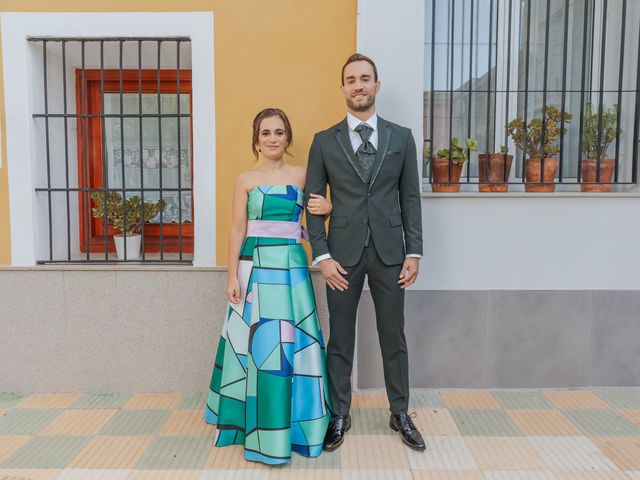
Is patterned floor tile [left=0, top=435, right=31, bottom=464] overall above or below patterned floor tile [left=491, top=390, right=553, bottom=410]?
below

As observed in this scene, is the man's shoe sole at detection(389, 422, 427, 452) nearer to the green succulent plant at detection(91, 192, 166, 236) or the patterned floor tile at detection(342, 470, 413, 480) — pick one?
the patterned floor tile at detection(342, 470, 413, 480)

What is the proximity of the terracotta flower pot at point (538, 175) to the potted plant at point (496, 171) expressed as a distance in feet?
0.45

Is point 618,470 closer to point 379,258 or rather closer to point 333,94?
point 379,258

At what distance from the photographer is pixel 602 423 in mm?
3260

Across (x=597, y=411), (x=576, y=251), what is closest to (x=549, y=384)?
(x=597, y=411)

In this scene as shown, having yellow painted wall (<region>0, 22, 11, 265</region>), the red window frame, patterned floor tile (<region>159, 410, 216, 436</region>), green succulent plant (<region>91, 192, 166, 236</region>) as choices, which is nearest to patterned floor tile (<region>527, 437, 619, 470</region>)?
patterned floor tile (<region>159, 410, 216, 436</region>)

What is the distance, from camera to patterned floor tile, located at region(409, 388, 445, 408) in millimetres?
3533

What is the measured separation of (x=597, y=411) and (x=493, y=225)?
136 cm

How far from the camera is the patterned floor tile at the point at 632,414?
10.8 feet

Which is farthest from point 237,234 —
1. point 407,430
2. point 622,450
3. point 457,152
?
point 622,450

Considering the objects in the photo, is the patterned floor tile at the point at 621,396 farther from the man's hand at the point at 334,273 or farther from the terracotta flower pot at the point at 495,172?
the man's hand at the point at 334,273

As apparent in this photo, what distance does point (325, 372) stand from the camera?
3.15 metres

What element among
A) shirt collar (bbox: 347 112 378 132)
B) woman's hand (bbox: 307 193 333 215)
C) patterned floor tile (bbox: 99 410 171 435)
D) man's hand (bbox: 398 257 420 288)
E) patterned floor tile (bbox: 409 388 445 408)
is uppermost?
shirt collar (bbox: 347 112 378 132)

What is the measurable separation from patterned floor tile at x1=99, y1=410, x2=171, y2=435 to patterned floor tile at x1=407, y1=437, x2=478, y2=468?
1.53 meters
